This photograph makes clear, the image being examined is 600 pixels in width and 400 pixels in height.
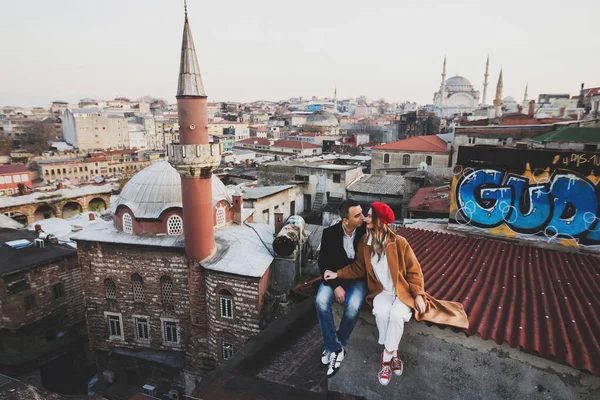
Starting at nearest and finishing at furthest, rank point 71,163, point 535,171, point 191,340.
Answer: point 535,171 < point 191,340 < point 71,163

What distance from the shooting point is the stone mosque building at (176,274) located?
12.8 metres

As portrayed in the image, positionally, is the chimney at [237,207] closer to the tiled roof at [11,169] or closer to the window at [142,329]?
the window at [142,329]

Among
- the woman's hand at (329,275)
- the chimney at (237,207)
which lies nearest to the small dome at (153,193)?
the chimney at (237,207)

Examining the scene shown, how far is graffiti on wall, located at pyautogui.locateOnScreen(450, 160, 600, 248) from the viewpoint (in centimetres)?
745

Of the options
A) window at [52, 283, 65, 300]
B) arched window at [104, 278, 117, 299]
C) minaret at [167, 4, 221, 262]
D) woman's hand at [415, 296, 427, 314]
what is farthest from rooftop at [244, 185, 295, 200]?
woman's hand at [415, 296, 427, 314]

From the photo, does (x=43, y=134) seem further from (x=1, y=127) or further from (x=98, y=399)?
(x=98, y=399)

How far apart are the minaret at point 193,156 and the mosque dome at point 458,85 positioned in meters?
84.4

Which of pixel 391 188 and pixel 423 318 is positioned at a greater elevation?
pixel 423 318

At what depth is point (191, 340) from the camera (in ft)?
45.6

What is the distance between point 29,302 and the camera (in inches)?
634

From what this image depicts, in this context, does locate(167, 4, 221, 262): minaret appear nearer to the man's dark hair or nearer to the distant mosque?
the man's dark hair

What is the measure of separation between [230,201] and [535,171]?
1149 cm

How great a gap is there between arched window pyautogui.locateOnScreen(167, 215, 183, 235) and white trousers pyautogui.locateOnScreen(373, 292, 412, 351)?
38.0 feet

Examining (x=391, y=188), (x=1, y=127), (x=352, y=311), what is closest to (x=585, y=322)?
(x=352, y=311)
